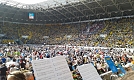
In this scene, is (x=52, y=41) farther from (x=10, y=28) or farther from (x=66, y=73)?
(x=66, y=73)

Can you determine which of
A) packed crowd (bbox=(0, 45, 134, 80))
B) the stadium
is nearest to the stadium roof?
the stadium

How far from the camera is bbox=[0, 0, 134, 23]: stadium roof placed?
35.7 meters

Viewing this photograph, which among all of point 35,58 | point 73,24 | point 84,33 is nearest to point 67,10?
point 84,33

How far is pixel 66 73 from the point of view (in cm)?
312

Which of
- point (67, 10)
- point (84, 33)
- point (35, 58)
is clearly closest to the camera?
point (35, 58)

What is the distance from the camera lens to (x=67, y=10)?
135ft

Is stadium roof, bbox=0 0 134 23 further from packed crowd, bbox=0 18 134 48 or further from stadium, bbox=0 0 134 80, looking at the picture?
packed crowd, bbox=0 18 134 48

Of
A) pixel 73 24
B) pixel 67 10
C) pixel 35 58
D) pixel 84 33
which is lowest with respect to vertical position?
pixel 84 33

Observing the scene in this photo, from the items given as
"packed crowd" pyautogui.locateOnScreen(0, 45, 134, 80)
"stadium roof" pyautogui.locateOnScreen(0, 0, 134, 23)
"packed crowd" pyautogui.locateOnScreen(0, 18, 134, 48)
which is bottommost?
"packed crowd" pyautogui.locateOnScreen(0, 18, 134, 48)

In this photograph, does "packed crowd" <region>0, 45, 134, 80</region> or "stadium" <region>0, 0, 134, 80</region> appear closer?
"packed crowd" <region>0, 45, 134, 80</region>

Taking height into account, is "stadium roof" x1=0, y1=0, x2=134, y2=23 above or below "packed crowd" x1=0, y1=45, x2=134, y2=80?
above

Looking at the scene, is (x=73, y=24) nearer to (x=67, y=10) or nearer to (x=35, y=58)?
(x=67, y=10)

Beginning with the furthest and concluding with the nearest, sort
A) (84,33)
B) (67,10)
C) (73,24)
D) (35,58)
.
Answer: (73,24) → (84,33) → (67,10) → (35,58)

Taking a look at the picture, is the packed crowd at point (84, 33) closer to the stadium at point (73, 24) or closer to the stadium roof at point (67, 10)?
the stadium at point (73, 24)
